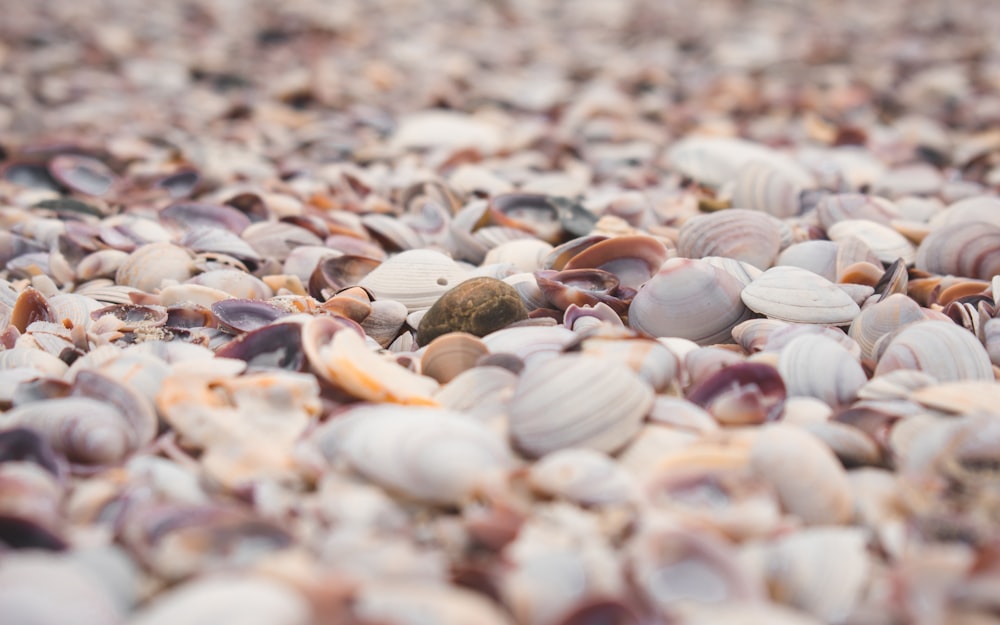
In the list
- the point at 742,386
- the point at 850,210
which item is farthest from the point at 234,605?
the point at 850,210

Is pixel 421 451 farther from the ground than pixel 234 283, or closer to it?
farther from the ground

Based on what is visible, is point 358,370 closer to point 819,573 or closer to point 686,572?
point 686,572

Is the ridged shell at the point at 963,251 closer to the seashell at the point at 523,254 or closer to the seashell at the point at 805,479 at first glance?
the seashell at the point at 523,254

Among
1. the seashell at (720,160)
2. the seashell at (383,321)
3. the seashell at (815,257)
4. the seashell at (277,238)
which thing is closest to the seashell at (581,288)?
the seashell at (383,321)

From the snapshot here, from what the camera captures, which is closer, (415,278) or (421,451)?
(421,451)

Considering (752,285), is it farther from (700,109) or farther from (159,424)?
(700,109)

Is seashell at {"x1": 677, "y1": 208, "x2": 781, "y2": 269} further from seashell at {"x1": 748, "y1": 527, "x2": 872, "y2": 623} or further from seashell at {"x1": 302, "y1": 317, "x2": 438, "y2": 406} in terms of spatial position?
seashell at {"x1": 748, "y1": 527, "x2": 872, "y2": 623}
